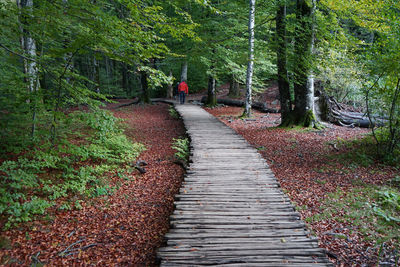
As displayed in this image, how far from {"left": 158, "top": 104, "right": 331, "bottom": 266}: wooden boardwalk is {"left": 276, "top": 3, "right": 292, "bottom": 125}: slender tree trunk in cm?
514

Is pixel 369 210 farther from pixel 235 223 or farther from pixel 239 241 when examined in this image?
pixel 239 241

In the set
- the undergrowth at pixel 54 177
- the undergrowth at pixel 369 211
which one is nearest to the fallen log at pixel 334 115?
the undergrowth at pixel 369 211

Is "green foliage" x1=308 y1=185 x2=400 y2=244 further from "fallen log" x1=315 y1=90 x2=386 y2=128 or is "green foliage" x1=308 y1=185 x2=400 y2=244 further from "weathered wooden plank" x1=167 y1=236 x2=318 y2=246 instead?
"fallen log" x1=315 y1=90 x2=386 y2=128

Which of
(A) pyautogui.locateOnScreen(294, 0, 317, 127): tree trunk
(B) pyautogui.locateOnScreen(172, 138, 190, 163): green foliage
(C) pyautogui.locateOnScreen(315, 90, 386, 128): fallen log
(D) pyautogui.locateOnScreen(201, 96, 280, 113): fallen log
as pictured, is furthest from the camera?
(D) pyautogui.locateOnScreen(201, 96, 280, 113): fallen log

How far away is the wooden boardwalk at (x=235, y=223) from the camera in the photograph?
118 inches

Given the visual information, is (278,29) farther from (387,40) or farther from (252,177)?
(252,177)

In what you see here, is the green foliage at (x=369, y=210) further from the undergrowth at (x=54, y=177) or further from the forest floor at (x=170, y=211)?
the undergrowth at (x=54, y=177)

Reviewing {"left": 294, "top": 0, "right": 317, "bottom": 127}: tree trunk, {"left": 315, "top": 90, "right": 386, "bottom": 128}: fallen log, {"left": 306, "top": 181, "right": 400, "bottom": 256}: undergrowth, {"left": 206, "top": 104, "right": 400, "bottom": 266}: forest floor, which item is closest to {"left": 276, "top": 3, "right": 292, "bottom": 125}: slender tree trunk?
{"left": 294, "top": 0, "right": 317, "bottom": 127}: tree trunk

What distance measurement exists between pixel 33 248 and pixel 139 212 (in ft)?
5.81

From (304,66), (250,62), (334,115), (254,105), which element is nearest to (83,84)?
(304,66)

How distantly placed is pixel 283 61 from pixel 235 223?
7955 mm

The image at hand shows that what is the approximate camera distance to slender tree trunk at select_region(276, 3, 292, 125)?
9055 millimetres

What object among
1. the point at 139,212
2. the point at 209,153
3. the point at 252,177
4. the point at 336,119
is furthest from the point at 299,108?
the point at 139,212

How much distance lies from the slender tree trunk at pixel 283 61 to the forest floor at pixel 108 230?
6389mm
